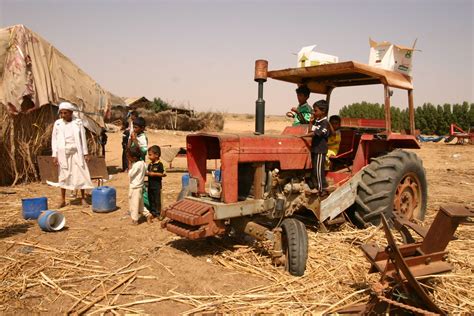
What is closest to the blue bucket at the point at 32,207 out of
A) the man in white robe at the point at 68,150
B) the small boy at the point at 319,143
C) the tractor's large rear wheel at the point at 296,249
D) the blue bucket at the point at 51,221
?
the blue bucket at the point at 51,221

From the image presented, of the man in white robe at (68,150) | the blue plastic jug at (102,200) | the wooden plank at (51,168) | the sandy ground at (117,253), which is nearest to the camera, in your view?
the sandy ground at (117,253)

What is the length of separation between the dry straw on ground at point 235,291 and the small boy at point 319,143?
722mm

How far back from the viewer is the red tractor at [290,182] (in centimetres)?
374

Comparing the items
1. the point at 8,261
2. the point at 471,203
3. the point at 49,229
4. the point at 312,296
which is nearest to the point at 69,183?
the point at 49,229

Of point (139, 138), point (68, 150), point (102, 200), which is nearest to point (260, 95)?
point (139, 138)

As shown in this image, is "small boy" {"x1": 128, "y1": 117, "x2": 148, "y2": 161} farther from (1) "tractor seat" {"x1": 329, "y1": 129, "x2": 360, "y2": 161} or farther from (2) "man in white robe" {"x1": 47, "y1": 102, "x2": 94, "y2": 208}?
(1) "tractor seat" {"x1": 329, "y1": 129, "x2": 360, "y2": 161}

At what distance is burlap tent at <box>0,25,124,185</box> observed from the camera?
789 centimetres

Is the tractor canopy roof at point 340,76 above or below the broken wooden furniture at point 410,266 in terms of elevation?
above

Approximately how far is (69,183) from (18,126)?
2.91 metres

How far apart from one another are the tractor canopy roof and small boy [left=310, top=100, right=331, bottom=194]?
0.50 metres

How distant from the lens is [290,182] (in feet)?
14.7

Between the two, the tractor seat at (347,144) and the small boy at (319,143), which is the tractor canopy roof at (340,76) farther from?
the tractor seat at (347,144)

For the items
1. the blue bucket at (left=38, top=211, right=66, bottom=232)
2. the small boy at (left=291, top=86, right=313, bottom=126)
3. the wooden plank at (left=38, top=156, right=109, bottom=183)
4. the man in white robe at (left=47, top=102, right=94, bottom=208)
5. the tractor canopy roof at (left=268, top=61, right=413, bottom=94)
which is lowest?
the blue bucket at (left=38, top=211, right=66, bottom=232)

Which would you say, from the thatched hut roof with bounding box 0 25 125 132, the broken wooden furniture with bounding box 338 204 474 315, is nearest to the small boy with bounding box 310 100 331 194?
the broken wooden furniture with bounding box 338 204 474 315
